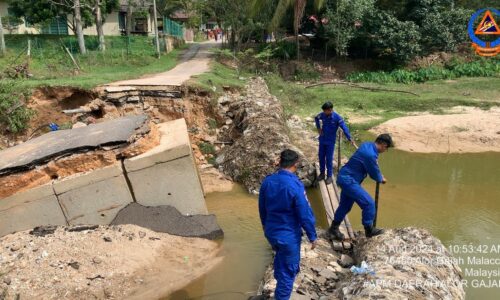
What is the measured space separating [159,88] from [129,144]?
5.04 metres

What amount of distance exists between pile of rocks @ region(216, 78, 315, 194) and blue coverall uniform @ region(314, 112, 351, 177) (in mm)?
963

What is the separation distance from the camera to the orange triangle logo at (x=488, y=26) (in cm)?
2097

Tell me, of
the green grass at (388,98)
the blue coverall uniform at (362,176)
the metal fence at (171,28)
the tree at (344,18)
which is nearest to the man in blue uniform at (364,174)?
the blue coverall uniform at (362,176)

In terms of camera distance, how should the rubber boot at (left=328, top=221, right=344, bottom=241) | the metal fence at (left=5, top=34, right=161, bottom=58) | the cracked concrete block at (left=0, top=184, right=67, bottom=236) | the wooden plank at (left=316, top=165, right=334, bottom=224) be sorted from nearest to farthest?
the rubber boot at (left=328, top=221, right=344, bottom=241) < the cracked concrete block at (left=0, top=184, right=67, bottom=236) < the wooden plank at (left=316, top=165, right=334, bottom=224) < the metal fence at (left=5, top=34, right=161, bottom=58)

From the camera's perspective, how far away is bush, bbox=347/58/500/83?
19828 millimetres

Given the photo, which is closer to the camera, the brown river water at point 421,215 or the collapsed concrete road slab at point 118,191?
the brown river water at point 421,215

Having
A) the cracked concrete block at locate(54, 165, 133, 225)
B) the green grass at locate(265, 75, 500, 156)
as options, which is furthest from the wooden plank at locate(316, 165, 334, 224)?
the green grass at locate(265, 75, 500, 156)

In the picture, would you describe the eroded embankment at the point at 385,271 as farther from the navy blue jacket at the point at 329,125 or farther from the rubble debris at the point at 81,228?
the rubble debris at the point at 81,228

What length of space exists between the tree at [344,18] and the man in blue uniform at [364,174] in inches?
659

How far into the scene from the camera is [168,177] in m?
6.75

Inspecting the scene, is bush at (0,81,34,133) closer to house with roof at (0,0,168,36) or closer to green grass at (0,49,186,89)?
green grass at (0,49,186,89)

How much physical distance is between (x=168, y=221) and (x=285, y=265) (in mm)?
3196

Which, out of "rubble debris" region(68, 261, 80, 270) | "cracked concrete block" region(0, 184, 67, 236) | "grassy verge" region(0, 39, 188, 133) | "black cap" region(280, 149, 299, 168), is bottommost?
"rubble debris" region(68, 261, 80, 270)

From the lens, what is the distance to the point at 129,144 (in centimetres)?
668
